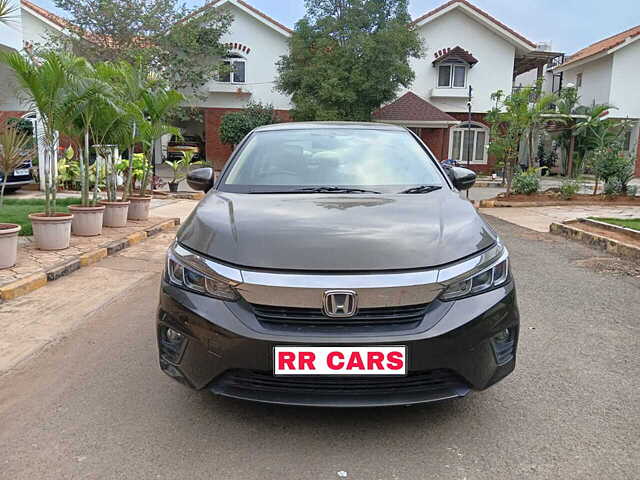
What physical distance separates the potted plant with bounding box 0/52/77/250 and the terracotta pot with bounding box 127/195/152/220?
2354 mm

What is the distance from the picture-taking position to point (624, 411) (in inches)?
112

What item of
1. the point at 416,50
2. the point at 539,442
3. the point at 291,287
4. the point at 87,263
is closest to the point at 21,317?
the point at 87,263

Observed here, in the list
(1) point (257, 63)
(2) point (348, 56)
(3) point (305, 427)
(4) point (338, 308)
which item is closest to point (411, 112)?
(2) point (348, 56)

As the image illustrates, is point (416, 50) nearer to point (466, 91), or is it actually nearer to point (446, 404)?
point (466, 91)

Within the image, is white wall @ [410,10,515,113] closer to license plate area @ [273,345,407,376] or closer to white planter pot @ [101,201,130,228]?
white planter pot @ [101,201,130,228]

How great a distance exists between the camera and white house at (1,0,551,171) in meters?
23.9

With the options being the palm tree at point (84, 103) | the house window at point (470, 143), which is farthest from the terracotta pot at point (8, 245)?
the house window at point (470, 143)

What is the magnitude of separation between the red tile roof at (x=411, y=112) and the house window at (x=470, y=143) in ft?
6.45

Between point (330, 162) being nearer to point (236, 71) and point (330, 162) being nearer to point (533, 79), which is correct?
point (236, 71)

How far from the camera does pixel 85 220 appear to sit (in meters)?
7.15

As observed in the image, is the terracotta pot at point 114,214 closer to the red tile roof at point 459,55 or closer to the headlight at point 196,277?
the headlight at point 196,277

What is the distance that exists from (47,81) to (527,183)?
11.6m

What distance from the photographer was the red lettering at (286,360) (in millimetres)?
2275

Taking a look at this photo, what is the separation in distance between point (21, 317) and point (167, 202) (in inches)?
341
